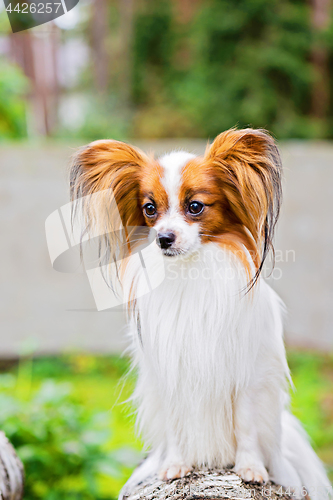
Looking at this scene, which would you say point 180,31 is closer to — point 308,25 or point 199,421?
point 308,25

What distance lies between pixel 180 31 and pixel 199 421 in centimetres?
1058

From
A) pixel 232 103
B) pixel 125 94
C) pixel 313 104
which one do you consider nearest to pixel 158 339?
pixel 232 103

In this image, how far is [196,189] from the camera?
1.54 m

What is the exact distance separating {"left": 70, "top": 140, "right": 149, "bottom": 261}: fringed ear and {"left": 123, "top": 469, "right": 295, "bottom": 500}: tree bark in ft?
2.81

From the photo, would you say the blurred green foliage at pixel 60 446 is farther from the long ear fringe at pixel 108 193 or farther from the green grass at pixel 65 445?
the long ear fringe at pixel 108 193

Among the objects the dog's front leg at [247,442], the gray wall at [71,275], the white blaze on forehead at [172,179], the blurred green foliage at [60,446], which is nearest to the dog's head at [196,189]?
the white blaze on forehead at [172,179]

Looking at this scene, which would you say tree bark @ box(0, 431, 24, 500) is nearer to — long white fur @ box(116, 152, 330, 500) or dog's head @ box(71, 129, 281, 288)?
long white fur @ box(116, 152, 330, 500)

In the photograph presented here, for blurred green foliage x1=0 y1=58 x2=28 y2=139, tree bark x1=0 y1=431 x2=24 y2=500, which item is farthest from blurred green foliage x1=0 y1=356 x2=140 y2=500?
blurred green foliage x1=0 y1=58 x2=28 y2=139

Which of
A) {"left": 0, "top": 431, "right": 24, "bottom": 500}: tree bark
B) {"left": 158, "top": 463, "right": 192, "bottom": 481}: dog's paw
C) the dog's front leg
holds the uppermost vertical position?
the dog's front leg

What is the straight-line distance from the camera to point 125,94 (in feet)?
34.3

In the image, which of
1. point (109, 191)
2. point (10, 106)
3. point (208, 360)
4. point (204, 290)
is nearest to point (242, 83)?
point (10, 106)

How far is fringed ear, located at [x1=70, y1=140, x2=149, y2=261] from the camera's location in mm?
1621

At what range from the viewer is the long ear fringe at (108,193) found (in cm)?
162

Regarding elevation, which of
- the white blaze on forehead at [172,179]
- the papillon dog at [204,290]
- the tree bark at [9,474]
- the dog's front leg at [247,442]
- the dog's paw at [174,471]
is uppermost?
the white blaze on forehead at [172,179]
